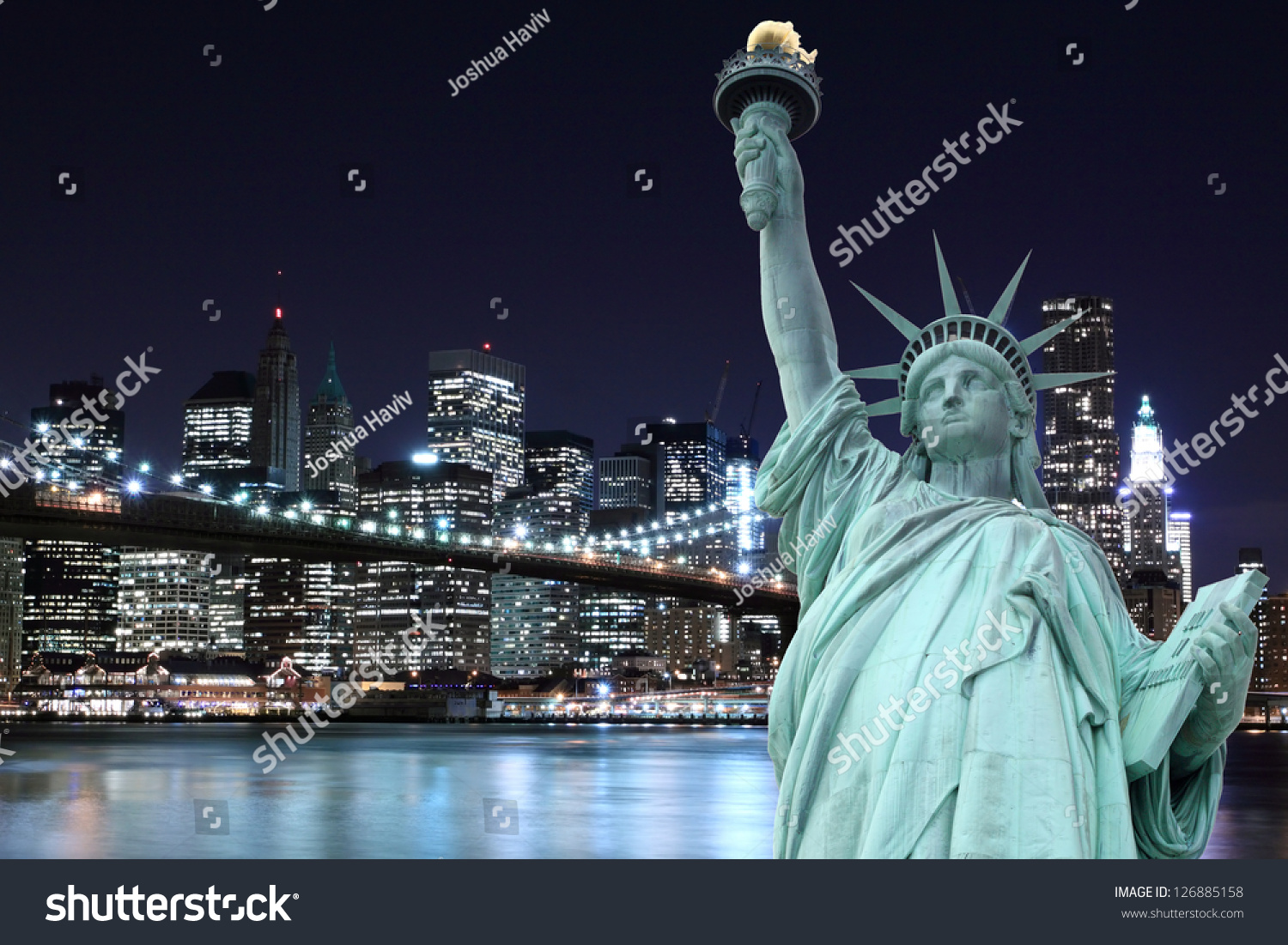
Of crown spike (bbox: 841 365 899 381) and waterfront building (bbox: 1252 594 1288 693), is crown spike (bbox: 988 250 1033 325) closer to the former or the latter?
crown spike (bbox: 841 365 899 381)

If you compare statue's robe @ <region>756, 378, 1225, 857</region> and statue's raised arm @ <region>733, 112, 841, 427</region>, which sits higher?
statue's raised arm @ <region>733, 112, 841, 427</region>

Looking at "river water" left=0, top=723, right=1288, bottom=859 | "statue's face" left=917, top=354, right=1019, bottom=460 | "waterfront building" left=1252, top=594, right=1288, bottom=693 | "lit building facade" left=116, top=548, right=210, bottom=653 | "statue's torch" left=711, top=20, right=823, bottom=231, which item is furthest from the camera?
"lit building facade" left=116, top=548, right=210, bottom=653

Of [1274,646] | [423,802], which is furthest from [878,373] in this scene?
[1274,646]

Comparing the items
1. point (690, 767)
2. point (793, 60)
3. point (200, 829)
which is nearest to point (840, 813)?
point (793, 60)

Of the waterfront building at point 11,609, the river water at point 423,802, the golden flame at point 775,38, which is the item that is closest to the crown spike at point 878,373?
the golden flame at point 775,38

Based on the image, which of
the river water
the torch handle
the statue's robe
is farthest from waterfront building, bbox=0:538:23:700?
the statue's robe

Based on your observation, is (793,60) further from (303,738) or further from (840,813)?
(303,738)
